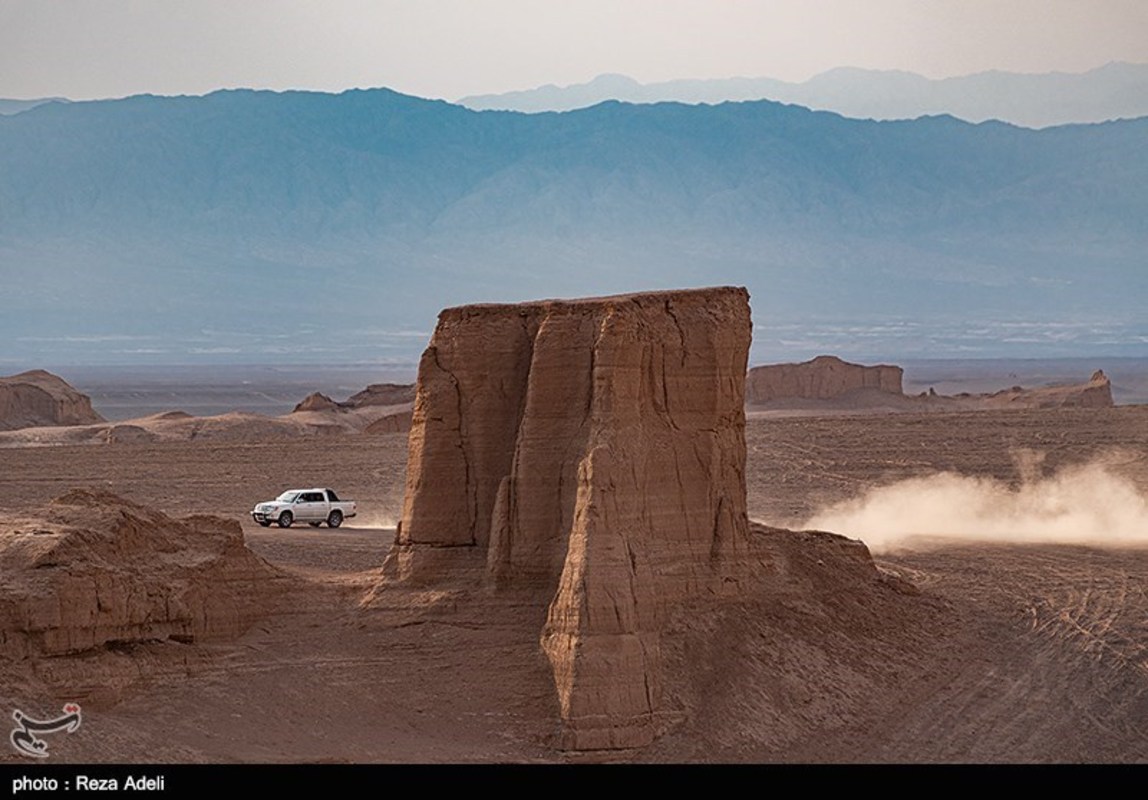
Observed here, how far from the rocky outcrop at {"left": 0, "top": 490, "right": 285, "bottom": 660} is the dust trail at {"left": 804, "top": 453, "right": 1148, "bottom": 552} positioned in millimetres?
17511

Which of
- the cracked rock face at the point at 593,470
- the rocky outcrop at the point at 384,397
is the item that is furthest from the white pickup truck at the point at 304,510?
the rocky outcrop at the point at 384,397

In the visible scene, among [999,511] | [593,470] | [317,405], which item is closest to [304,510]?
[999,511]

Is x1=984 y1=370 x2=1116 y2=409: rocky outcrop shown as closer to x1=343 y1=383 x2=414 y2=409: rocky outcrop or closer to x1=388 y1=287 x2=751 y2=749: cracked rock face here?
x1=343 y1=383 x2=414 y2=409: rocky outcrop

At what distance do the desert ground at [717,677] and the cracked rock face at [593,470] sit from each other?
0.49 meters

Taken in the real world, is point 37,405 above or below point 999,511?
above

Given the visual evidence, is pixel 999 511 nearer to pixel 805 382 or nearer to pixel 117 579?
pixel 117 579

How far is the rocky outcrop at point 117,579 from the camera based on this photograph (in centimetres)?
1905

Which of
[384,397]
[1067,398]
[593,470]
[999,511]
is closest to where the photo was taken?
[593,470]

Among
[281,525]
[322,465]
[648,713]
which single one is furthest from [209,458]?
[648,713]

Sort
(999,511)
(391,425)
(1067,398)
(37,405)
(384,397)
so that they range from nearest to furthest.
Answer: (999,511)
(391,425)
(37,405)
(1067,398)
(384,397)

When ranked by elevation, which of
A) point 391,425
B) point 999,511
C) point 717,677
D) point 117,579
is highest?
point 117,579

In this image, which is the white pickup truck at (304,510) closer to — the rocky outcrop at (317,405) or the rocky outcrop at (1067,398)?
the rocky outcrop at (317,405)

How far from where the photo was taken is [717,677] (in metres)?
21.7

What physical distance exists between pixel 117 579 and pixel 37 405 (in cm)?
5823
